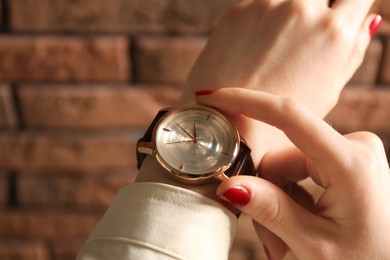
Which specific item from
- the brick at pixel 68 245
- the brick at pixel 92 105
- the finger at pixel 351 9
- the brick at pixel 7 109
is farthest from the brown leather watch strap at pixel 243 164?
the brick at pixel 68 245

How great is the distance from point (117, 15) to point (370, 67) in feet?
1.28

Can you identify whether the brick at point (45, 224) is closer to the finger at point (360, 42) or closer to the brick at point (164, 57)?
the brick at point (164, 57)

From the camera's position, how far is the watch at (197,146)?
0.45 meters

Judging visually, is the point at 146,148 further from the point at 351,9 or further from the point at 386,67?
the point at 386,67

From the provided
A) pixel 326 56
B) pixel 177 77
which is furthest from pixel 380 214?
pixel 177 77

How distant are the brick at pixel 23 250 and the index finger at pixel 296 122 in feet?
2.10

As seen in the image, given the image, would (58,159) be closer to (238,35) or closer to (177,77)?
(177,77)

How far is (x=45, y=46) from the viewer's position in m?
0.73

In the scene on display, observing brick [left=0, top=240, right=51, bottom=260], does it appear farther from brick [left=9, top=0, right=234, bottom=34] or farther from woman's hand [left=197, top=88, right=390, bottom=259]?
woman's hand [left=197, top=88, right=390, bottom=259]

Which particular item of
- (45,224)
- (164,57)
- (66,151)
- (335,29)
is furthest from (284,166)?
(45,224)

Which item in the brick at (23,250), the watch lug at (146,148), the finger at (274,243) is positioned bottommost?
the brick at (23,250)

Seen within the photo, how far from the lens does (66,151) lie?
0.84 m

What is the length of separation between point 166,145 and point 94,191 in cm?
45

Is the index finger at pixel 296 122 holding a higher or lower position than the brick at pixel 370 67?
higher
